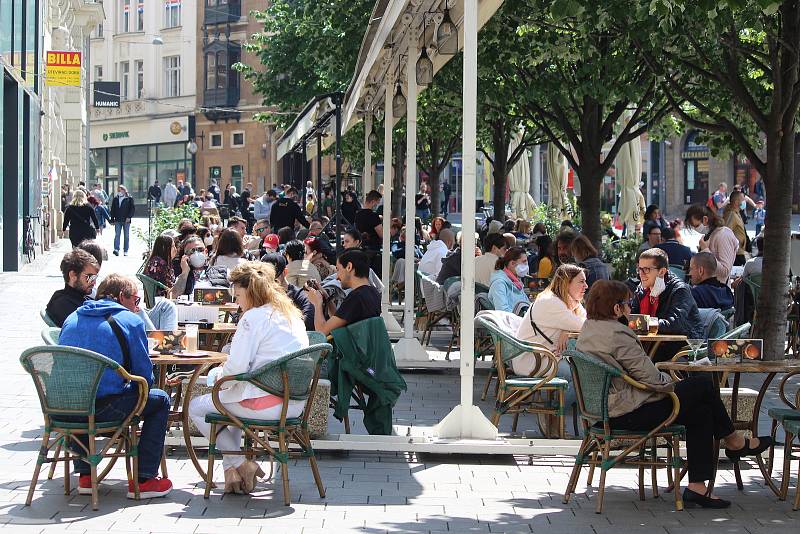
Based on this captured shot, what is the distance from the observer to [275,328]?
7555 millimetres

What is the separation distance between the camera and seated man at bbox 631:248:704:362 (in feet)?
32.4

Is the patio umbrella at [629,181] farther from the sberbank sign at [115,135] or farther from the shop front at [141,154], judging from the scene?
the sberbank sign at [115,135]

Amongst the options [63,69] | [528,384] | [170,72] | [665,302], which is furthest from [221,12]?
[528,384]

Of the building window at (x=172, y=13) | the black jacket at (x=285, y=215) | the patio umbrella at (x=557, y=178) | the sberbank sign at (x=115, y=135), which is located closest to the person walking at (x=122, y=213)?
the patio umbrella at (x=557, y=178)

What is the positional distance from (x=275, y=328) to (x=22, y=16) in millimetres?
19835

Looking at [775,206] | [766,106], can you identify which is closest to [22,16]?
[766,106]

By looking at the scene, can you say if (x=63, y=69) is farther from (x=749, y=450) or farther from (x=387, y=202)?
(x=749, y=450)

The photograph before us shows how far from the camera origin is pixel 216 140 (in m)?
67.1

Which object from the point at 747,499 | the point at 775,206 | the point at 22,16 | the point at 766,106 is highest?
the point at 22,16

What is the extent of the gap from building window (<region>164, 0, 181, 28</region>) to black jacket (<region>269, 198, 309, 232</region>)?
49.3 metres

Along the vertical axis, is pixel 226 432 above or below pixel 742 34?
below

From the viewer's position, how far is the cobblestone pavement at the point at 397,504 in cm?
686

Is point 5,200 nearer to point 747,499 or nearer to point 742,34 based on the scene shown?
point 742,34

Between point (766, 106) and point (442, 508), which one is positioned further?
point (766, 106)
